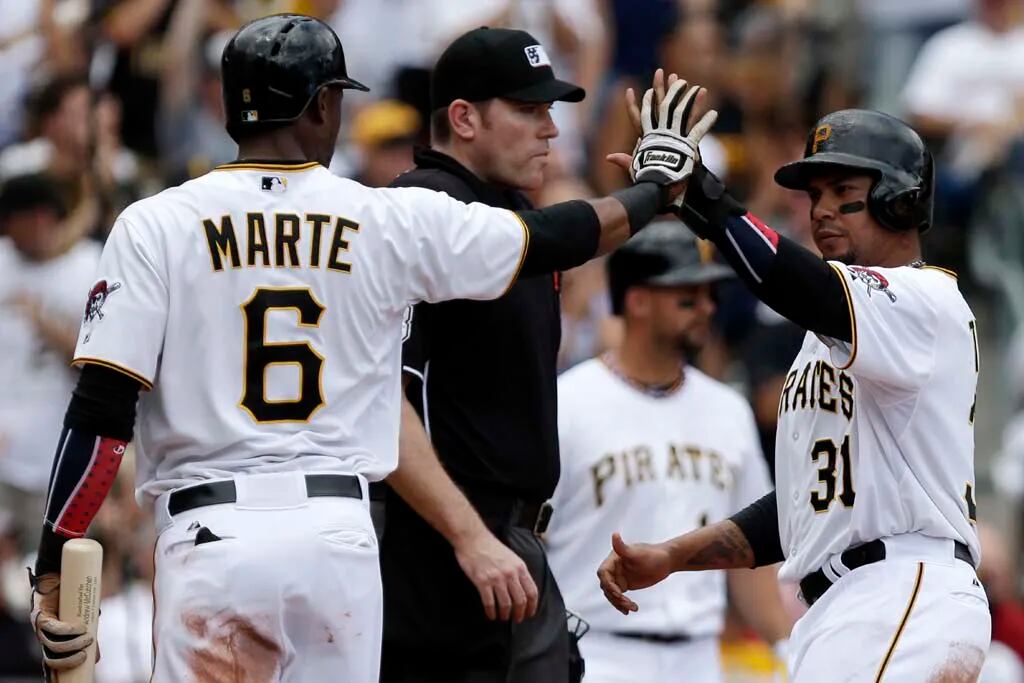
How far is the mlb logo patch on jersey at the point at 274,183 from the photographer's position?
15.6 feet

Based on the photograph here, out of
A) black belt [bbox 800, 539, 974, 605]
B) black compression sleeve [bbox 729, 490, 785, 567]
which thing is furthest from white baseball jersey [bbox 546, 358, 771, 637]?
black belt [bbox 800, 539, 974, 605]

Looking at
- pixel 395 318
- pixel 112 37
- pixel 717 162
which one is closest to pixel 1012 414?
pixel 717 162

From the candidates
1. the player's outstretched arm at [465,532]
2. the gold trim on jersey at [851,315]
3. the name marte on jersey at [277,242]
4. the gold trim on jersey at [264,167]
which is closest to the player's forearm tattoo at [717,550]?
the player's outstretched arm at [465,532]

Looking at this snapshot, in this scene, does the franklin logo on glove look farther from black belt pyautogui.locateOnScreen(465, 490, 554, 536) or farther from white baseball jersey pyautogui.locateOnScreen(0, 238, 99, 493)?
white baseball jersey pyautogui.locateOnScreen(0, 238, 99, 493)

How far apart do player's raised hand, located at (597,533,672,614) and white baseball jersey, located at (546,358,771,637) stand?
1536 millimetres

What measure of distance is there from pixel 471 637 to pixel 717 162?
22.6 feet

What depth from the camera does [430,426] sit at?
547 centimetres

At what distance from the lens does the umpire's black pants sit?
5.48 metres

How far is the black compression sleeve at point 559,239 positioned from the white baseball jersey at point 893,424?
2.16 ft

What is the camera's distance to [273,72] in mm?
4840

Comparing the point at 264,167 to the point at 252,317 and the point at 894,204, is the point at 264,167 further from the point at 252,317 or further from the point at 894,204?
the point at 894,204

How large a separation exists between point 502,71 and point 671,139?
0.73m

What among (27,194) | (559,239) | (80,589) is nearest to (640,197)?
(559,239)

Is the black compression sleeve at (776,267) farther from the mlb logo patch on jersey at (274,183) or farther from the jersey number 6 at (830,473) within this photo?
the mlb logo patch on jersey at (274,183)
